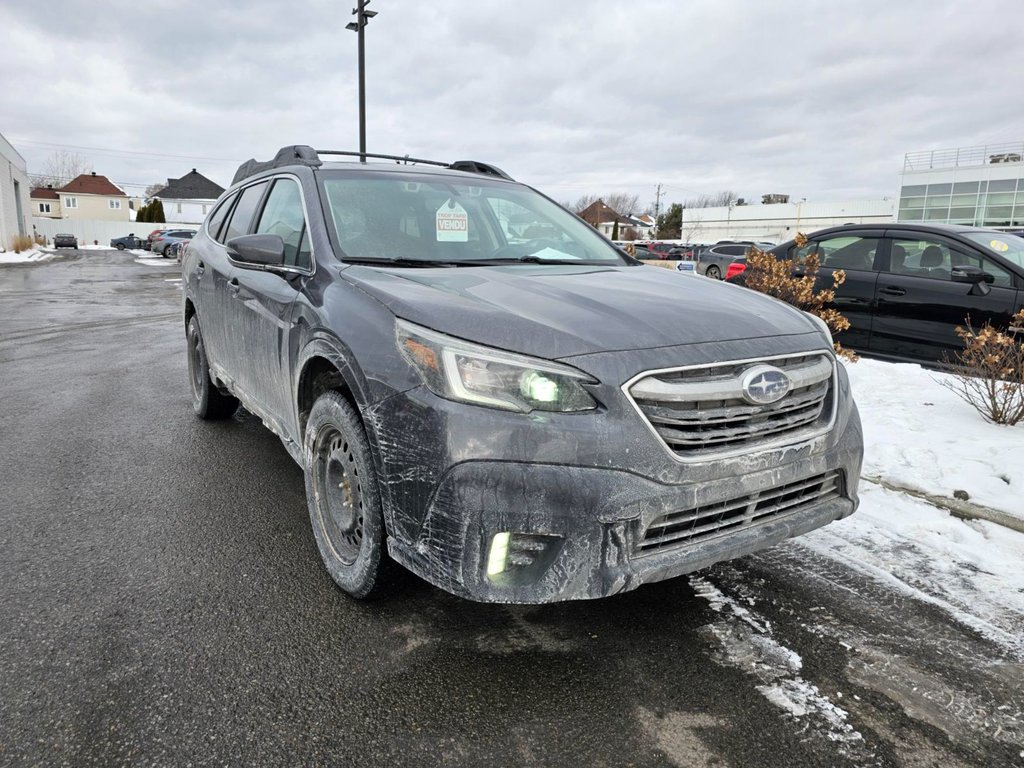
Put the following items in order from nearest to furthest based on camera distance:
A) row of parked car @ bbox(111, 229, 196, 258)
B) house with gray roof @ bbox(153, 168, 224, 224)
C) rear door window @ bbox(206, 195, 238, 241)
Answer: rear door window @ bbox(206, 195, 238, 241) < row of parked car @ bbox(111, 229, 196, 258) < house with gray roof @ bbox(153, 168, 224, 224)

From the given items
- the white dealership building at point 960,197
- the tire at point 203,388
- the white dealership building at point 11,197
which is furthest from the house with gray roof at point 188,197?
the tire at point 203,388

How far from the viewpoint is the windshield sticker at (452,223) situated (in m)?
3.58

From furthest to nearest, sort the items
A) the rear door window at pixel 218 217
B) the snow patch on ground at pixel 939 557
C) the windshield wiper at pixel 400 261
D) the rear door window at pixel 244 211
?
→ the rear door window at pixel 218 217, the rear door window at pixel 244 211, the windshield wiper at pixel 400 261, the snow patch on ground at pixel 939 557

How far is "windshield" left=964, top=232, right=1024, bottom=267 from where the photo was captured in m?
6.61

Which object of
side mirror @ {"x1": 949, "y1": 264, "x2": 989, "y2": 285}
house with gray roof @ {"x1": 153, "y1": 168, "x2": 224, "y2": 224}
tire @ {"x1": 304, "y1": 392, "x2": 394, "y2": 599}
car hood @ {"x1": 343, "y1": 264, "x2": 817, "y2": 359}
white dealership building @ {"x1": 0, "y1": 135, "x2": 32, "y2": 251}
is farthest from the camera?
house with gray roof @ {"x1": 153, "y1": 168, "x2": 224, "y2": 224}

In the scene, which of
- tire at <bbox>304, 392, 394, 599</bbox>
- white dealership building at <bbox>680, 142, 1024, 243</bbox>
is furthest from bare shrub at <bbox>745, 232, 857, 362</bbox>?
white dealership building at <bbox>680, 142, 1024, 243</bbox>

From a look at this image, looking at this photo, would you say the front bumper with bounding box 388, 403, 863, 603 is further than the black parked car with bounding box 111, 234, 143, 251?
No

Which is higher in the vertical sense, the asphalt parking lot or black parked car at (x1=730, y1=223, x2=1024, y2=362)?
black parked car at (x1=730, y1=223, x2=1024, y2=362)

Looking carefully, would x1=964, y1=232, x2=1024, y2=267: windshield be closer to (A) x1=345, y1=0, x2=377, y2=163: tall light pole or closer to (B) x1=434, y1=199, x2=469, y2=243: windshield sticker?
(B) x1=434, y1=199, x2=469, y2=243: windshield sticker

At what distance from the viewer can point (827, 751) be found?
210cm

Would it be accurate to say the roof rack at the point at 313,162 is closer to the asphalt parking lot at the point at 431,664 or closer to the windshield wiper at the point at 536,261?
the windshield wiper at the point at 536,261

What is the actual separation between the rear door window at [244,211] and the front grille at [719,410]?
3093 mm

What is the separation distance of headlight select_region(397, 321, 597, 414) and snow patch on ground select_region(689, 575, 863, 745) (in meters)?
1.14

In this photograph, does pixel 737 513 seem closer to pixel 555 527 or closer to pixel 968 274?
pixel 555 527
